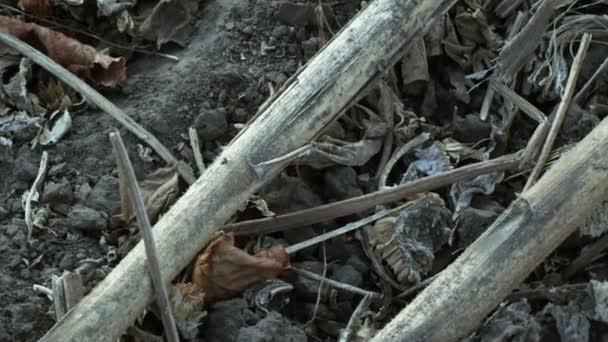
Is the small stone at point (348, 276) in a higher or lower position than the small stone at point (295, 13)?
lower

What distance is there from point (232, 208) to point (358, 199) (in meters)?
0.29

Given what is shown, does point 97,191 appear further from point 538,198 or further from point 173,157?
point 538,198

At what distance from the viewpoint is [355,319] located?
173 centimetres

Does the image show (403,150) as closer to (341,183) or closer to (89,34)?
(341,183)

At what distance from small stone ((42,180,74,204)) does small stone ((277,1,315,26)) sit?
66 cm

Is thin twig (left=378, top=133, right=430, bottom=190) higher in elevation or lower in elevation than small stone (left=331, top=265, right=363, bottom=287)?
higher

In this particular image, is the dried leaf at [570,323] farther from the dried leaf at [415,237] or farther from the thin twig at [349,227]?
the thin twig at [349,227]

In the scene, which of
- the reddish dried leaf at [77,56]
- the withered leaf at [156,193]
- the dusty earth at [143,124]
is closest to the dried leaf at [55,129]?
the dusty earth at [143,124]

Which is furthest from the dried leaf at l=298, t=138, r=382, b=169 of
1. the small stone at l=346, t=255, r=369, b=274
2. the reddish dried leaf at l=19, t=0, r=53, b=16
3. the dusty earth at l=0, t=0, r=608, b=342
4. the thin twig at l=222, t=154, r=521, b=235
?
the reddish dried leaf at l=19, t=0, r=53, b=16

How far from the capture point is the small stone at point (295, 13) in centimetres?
208

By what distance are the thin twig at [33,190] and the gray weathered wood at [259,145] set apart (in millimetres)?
297

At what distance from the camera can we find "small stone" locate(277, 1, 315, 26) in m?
2.08

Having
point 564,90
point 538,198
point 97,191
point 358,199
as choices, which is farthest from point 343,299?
point 564,90

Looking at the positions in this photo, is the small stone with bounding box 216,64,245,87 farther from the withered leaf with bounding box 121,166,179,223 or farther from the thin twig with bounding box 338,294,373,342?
the thin twig with bounding box 338,294,373,342
